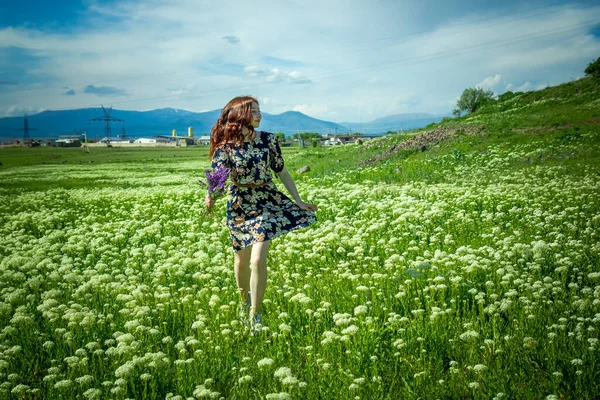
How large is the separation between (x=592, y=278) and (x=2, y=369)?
7.69 metres

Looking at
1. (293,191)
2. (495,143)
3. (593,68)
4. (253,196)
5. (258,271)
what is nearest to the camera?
(258,271)

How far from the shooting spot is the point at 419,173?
21.8 metres

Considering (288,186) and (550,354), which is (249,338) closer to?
(288,186)

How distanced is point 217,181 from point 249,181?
44 cm

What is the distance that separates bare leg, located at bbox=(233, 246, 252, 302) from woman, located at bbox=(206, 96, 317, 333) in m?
0.01

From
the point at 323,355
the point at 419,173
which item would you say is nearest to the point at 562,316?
the point at 323,355

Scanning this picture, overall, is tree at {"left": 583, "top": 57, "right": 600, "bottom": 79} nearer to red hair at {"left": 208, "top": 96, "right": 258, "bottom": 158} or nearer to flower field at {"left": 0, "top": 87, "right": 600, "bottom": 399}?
flower field at {"left": 0, "top": 87, "right": 600, "bottom": 399}

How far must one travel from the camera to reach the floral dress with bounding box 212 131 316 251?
6.31m

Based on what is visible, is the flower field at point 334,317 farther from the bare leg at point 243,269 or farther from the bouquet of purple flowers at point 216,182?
the bouquet of purple flowers at point 216,182

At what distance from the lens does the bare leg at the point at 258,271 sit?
5.98 metres

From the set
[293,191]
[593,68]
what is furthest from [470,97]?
Result: [293,191]

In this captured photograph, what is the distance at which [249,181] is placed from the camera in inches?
252

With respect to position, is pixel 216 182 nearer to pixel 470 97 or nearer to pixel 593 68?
pixel 593 68

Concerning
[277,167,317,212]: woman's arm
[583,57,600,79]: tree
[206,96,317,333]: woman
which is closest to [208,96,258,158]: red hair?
[206,96,317,333]: woman
